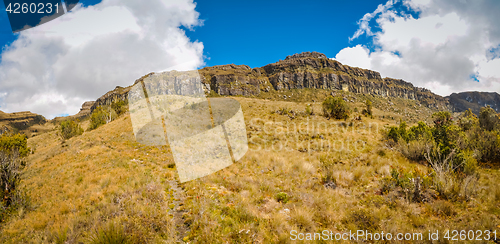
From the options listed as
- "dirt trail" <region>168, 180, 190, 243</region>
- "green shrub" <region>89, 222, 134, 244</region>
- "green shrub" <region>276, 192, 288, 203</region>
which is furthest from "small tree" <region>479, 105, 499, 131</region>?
"green shrub" <region>89, 222, 134, 244</region>

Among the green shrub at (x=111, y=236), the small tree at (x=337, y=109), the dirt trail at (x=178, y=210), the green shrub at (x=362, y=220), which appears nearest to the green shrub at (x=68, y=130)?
the dirt trail at (x=178, y=210)


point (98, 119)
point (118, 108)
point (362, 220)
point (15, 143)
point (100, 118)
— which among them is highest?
point (118, 108)

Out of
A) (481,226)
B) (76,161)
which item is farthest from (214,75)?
(481,226)

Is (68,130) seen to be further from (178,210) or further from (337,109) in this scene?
(337,109)

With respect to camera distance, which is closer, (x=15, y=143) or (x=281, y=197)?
(x=281, y=197)

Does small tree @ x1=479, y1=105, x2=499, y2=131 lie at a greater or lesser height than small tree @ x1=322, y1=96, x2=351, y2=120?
lesser

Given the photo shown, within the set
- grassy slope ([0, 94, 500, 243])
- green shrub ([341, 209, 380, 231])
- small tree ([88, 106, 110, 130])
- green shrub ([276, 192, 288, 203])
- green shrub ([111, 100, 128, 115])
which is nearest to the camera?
grassy slope ([0, 94, 500, 243])

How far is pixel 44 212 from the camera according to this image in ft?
21.0

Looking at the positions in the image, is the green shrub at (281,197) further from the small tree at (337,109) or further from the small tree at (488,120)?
the small tree at (337,109)

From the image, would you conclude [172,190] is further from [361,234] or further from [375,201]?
[375,201]

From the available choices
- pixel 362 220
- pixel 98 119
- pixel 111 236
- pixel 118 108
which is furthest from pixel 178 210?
pixel 118 108

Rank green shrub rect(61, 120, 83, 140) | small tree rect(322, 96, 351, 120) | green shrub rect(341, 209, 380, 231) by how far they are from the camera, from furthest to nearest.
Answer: small tree rect(322, 96, 351, 120)
green shrub rect(61, 120, 83, 140)
green shrub rect(341, 209, 380, 231)

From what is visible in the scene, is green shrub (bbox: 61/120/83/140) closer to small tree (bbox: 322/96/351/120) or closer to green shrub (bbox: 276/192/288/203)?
green shrub (bbox: 276/192/288/203)

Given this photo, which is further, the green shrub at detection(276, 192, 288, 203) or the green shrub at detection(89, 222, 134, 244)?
the green shrub at detection(276, 192, 288, 203)
